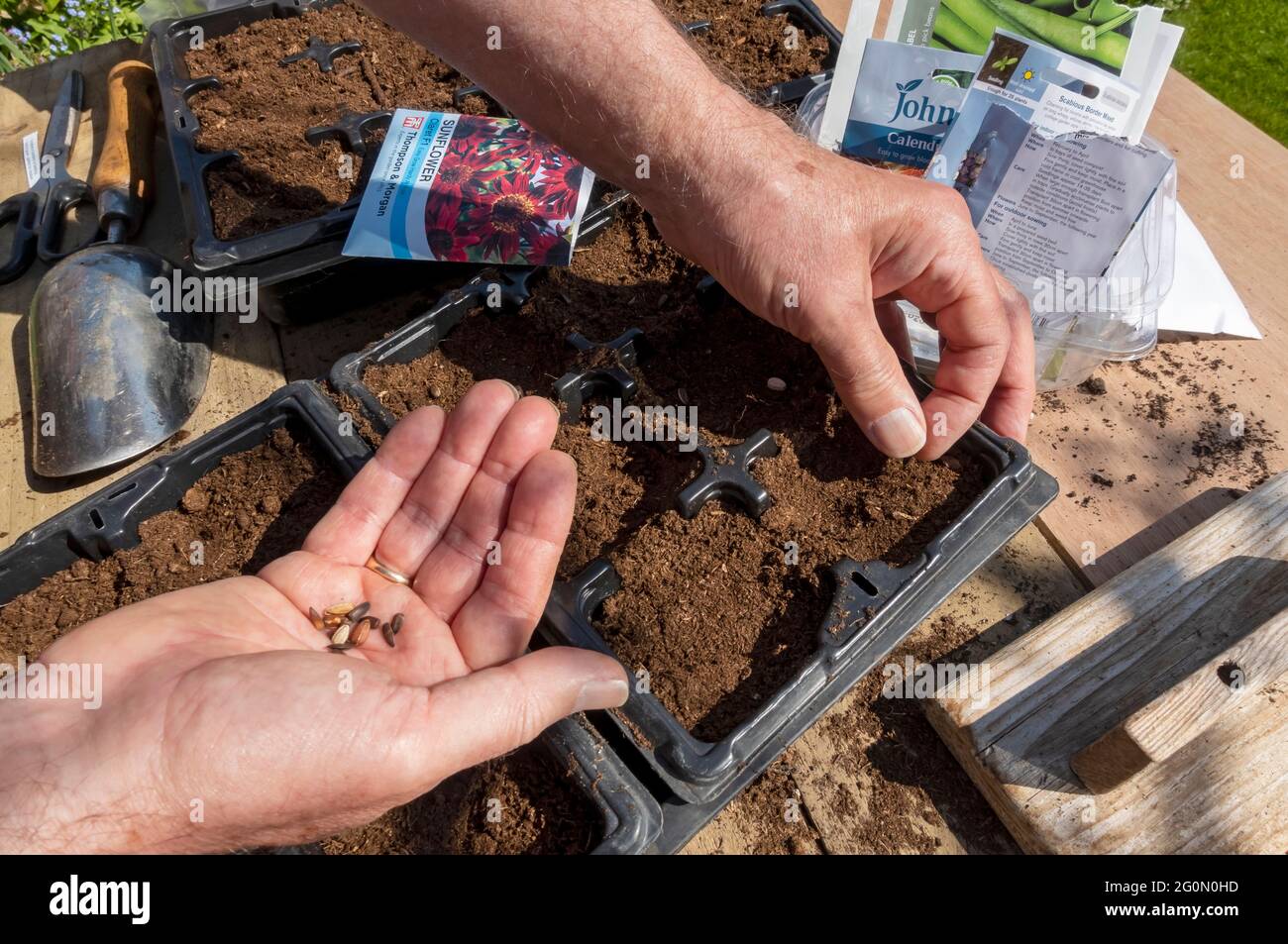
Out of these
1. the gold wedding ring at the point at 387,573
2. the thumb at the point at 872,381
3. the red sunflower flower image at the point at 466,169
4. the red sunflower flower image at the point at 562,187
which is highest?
the thumb at the point at 872,381

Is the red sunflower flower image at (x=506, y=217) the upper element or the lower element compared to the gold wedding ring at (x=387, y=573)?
upper

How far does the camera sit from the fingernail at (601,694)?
3.48 ft

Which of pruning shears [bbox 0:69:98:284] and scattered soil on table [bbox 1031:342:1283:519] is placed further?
pruning shears [bbox 0:69:98:284]

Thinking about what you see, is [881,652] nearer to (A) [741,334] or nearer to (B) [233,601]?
(A) [741,334]

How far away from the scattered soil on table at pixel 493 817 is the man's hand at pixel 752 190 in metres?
0.72

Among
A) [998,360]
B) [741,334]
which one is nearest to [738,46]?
[741,334]

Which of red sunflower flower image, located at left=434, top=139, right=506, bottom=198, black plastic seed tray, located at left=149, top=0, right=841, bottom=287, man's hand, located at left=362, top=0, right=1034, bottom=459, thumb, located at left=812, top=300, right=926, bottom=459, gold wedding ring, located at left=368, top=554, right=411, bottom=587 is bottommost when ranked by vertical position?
gold wedding ring, located at left=368, top=554, right=411, bottom=587

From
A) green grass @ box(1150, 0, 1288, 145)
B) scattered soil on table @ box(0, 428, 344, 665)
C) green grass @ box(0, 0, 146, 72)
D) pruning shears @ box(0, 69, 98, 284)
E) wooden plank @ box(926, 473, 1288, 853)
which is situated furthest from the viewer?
green grass @ box(1150, 0, 1288, 145)

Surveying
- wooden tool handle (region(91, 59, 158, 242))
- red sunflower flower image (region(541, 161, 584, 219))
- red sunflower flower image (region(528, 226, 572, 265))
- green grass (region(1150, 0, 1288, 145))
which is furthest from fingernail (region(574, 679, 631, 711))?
green grass (region(1150, 0, 1288, 145))

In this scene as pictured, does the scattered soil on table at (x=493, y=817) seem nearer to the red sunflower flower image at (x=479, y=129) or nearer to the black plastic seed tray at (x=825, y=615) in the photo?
the black plastic seed tray at (x=825, y=615)

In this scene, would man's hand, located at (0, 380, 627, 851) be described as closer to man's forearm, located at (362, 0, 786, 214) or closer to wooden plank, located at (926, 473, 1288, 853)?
man's forearm, located at (362, 0, 786, 214)

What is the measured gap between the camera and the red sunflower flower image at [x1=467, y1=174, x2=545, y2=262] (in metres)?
1.68

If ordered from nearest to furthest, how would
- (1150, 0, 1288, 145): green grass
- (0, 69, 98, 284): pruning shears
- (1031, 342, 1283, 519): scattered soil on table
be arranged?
(1031, 342, 1283, 519): scattered soil on table
(0, 69, 98, 284): pruning shears
(1150, 0, 1288, 145): green grass

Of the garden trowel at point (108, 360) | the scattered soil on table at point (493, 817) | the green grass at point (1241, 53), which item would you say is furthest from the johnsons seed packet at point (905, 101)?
the green grass at point (1241, 53)
